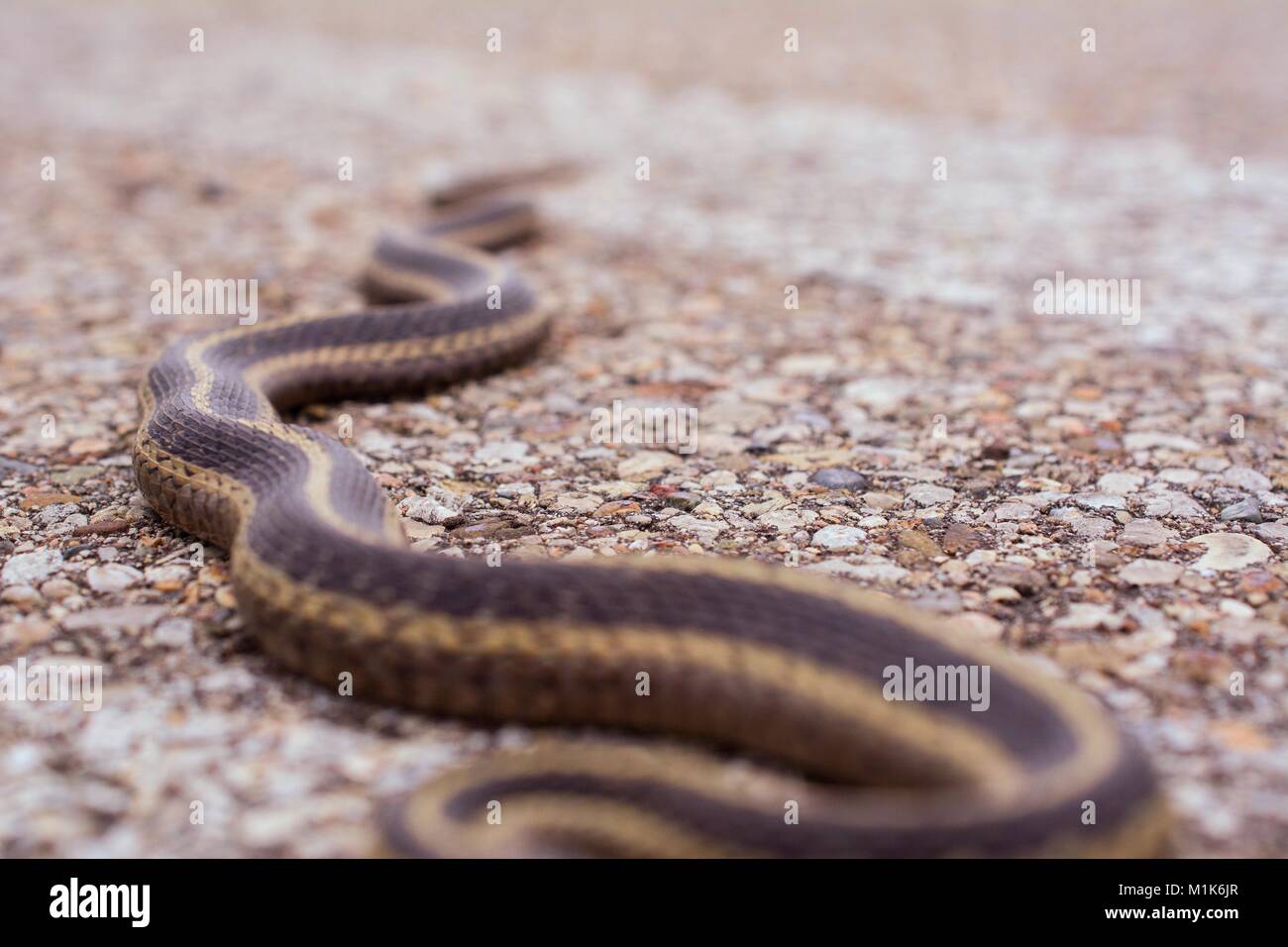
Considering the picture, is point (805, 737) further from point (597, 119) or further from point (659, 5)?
point (659, 5)

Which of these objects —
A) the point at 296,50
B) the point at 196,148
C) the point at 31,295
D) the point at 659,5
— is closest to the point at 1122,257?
the point at 31,295

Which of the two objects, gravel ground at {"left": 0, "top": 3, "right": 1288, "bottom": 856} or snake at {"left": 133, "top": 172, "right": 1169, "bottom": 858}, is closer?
snake at {"left": 133, "top": 172, "right": 1169, "bottom": 858}

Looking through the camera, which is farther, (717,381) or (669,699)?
(717,381)

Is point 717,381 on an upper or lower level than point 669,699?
upper
